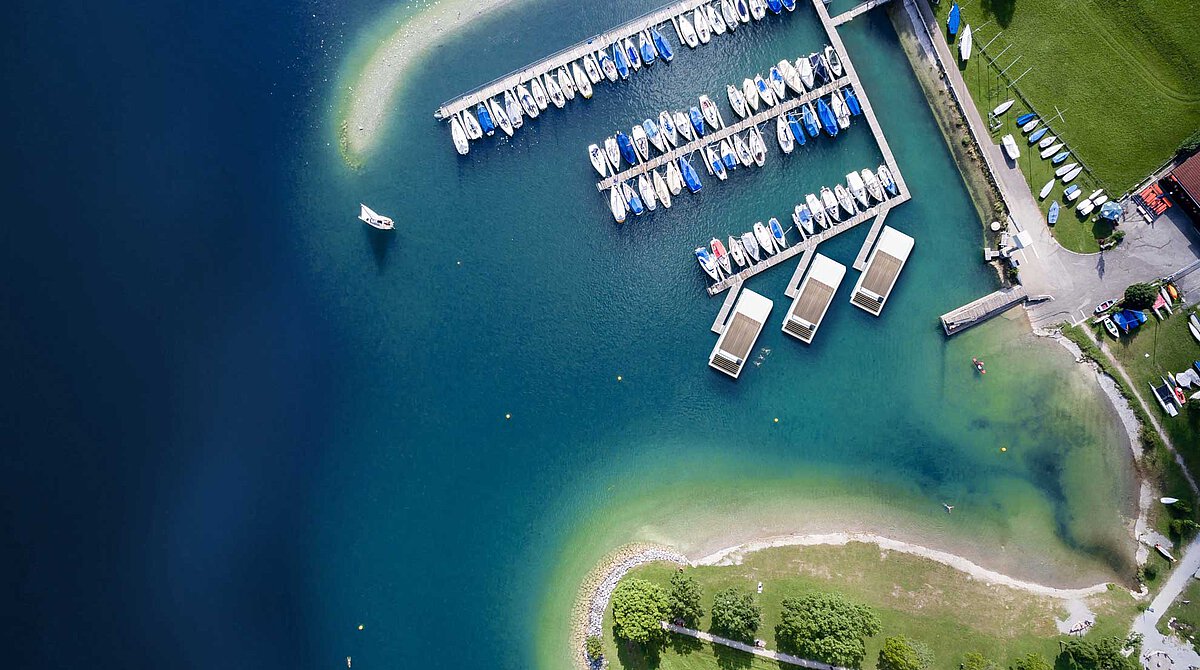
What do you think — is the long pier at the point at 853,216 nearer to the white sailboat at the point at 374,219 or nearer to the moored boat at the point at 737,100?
the moored boat at the point at 737,100

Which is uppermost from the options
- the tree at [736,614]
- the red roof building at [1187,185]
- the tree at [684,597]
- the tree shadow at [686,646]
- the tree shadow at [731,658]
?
the red roof building at [1187,185]

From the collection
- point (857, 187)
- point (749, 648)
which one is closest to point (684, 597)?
point (749, 648)

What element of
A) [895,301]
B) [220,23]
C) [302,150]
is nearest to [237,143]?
[302,150]

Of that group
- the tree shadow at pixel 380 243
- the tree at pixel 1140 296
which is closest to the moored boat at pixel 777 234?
the tree at pixel 1140 296

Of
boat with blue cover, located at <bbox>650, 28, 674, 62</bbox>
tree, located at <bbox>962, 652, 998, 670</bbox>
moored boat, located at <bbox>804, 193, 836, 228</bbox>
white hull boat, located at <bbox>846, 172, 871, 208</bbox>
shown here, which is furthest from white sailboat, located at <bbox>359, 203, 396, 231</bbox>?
tree, located at <bbox>962, 652, 998, 670</bbox>

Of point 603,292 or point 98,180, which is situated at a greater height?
point 98,180

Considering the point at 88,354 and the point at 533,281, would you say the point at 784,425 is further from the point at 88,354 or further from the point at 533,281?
the point at 88,354

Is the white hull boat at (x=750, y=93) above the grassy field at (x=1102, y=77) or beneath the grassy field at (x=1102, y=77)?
above

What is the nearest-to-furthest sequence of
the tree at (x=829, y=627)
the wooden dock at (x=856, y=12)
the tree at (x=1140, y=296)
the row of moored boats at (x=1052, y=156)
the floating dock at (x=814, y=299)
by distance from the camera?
the tree at (x=829, y=627) < the tree at (x=1140, y=296) < the row of moored boats at (x=1052, y=156) < the floating dock at (x=814, y=299) < the wooden dock at (x=856, y=12)
